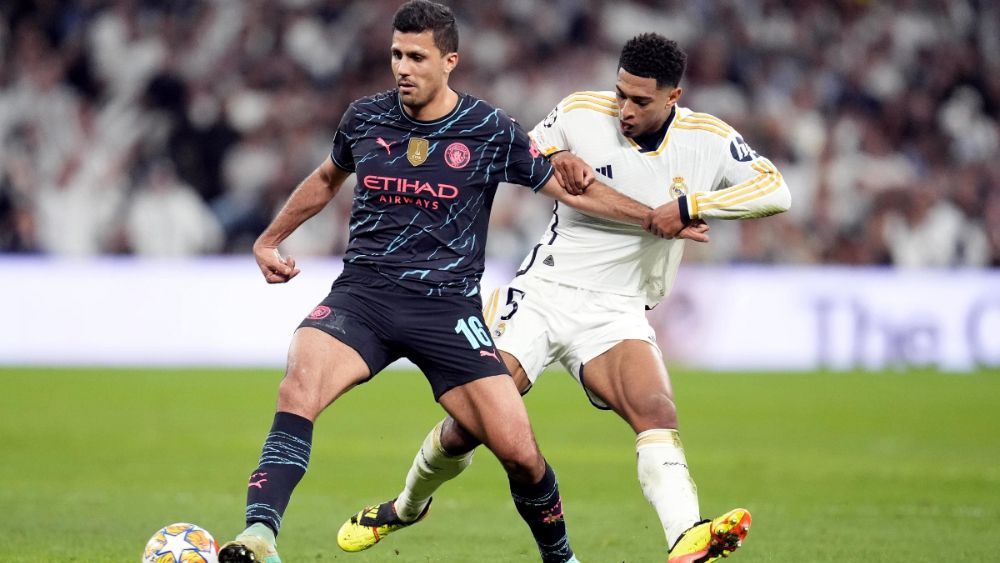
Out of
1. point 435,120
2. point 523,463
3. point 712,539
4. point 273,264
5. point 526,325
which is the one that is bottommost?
point 712,539

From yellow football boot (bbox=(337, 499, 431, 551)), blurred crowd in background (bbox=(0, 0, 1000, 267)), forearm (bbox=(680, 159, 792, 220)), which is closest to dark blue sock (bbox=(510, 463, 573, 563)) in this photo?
yellow football boot (bbox=(337, 499, 431, 551))

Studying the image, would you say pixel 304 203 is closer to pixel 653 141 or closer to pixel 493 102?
pixel 653 141

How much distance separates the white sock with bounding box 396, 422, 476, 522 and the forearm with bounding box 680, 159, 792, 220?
1.57 metres

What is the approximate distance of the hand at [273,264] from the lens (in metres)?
6.41

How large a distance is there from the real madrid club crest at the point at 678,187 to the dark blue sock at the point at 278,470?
216 centimetres

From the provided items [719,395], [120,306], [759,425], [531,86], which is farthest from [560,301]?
Result: [531,86]

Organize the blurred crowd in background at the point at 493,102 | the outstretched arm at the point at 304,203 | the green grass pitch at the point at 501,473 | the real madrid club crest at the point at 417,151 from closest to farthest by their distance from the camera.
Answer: the real madrid club crest at the point at 417,151
the outstretched arm at the point at 304,203
the green grass pitch at the point at 501,473
the blurred crowd in background at the point at 493,102

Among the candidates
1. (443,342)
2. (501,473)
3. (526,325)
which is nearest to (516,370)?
(526,325)

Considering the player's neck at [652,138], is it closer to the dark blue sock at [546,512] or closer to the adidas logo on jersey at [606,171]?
the adidas logo on jersey at [606,171]

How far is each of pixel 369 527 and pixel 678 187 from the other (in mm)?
2234

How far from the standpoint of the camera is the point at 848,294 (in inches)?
715

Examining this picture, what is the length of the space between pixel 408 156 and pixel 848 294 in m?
12.8

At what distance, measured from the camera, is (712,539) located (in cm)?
597

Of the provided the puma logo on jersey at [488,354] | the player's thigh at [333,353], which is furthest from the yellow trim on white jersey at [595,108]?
the player's thigh at [333,353]
